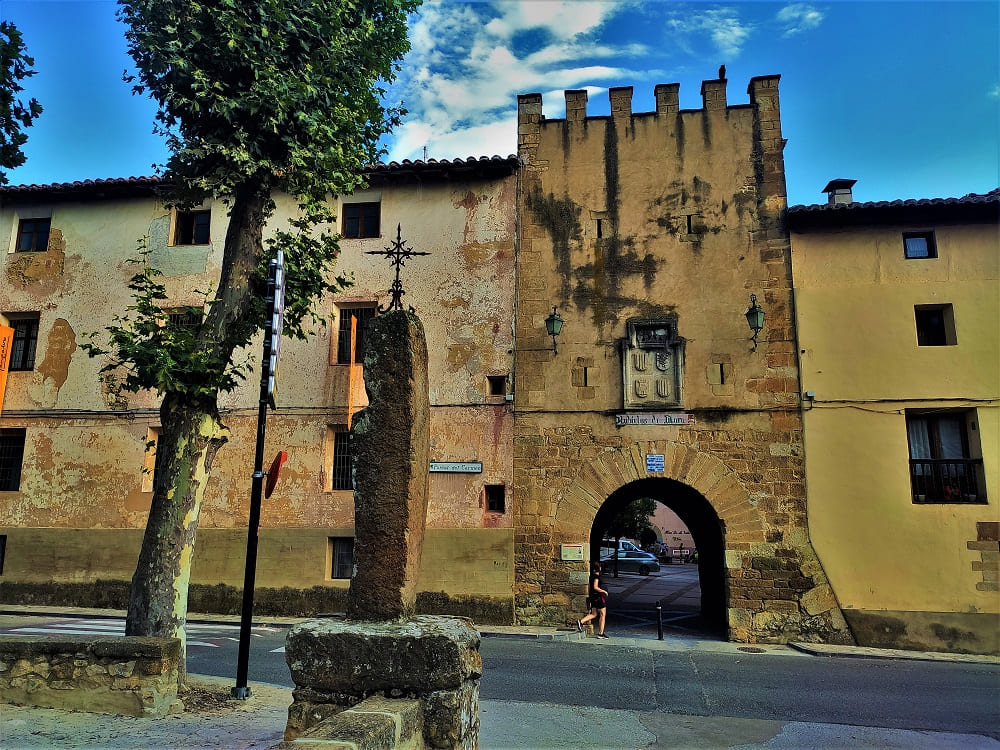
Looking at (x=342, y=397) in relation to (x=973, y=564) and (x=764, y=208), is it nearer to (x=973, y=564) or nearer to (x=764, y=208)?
(x=764, y=208)

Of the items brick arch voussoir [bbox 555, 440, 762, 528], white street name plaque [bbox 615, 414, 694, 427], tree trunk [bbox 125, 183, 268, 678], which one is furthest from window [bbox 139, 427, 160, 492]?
white street name plaque [bbox 615, 414, 694, 427]

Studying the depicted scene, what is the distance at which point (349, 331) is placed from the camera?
15703mm

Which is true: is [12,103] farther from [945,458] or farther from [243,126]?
[945,458]

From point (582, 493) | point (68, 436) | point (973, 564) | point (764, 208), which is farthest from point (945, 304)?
point (68, 436)

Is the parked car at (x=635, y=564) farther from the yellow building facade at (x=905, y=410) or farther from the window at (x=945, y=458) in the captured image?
the window at (x=945, y=458)

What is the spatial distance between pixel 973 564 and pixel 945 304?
5.02 metres

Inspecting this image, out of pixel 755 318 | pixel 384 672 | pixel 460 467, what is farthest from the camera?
pixel 460 467

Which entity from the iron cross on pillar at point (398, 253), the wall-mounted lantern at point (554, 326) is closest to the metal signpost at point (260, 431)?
the iron cross on pillar at point (398, 253)

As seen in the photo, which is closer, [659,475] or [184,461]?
[184,461]

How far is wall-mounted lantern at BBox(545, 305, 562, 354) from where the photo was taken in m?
14.5

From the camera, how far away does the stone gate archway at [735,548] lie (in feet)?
42.5

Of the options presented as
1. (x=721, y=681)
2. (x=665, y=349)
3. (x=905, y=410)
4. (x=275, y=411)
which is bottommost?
(x=721, y=681)

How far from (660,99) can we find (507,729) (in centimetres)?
1344

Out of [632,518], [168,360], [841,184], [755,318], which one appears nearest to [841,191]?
[841,184]
